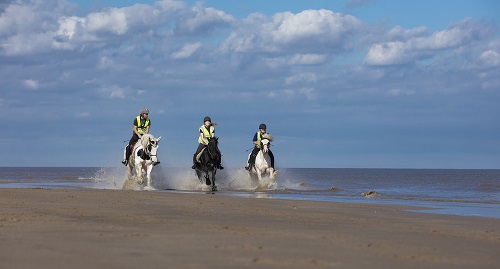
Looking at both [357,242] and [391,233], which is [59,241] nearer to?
[357,242]

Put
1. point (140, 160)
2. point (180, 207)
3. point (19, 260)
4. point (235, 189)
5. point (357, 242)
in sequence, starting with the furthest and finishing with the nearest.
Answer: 1. point (235, 189)
2. point (140, 160)
3. point (180, 207)
4. point (357, 242)
5. point (19, 260)

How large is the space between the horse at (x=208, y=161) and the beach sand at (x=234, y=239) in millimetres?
12332

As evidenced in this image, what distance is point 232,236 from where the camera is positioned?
32.1 feet

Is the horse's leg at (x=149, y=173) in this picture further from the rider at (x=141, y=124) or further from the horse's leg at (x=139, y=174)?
the rider at (x=141, y=124)

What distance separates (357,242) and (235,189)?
20295 mm

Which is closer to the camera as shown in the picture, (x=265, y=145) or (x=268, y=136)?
(x=265, y=145)

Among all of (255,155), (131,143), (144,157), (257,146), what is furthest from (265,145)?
(131,143)

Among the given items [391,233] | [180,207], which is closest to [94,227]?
[391,233]

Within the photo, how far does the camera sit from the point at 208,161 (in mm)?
27828

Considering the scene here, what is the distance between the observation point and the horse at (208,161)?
27.4 meters

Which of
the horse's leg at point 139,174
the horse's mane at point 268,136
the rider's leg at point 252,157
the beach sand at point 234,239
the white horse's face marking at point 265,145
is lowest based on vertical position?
the beach sand at point 234,239

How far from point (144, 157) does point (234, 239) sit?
17.7 meters

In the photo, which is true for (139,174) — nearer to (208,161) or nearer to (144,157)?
(144,157)

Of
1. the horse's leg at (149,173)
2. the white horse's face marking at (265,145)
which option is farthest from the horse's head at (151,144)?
the white horse's face marking at (265,145)
